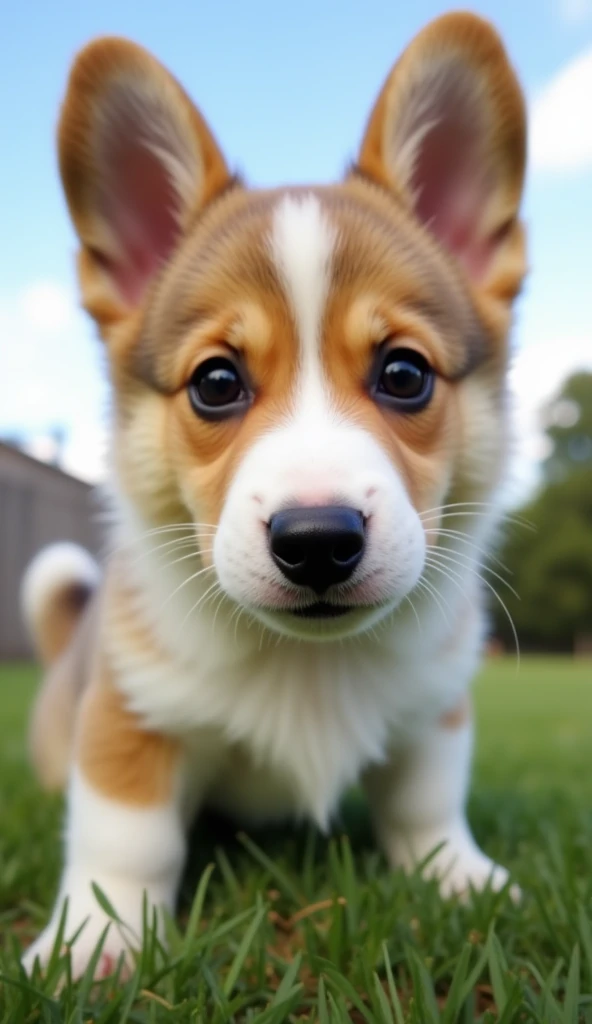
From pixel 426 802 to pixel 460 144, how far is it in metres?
1.67

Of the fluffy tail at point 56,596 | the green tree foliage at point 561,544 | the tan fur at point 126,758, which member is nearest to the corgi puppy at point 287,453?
the tan fur at point 126,758

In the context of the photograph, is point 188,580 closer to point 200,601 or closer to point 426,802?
point 200,601

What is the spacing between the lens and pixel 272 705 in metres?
1.97

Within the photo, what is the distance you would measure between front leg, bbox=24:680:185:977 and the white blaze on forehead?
90 centimetres

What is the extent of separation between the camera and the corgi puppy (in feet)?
5.42

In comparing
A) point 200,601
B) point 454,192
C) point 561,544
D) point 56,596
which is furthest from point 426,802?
point 561,544

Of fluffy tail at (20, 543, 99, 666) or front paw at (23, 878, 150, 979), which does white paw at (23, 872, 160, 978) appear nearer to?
front paw at (23, 878, 150, 979)

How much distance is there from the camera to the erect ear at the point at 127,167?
209cm

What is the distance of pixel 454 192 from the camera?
2.36 m

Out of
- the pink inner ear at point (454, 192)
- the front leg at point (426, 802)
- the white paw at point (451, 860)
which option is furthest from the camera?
the pink inner ear at point (454, 192)

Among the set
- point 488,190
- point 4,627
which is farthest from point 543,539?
point 488,190

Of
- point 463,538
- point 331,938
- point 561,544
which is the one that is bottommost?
point 561,544

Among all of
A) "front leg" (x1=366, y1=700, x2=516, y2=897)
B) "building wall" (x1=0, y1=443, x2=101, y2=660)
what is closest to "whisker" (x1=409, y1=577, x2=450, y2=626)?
"front leg" (x1=366, y1=700, x2=516, y2=897)

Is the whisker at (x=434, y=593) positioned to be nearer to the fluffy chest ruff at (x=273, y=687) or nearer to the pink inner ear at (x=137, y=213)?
the fluffy chest ruff at (x=273, y=687)
